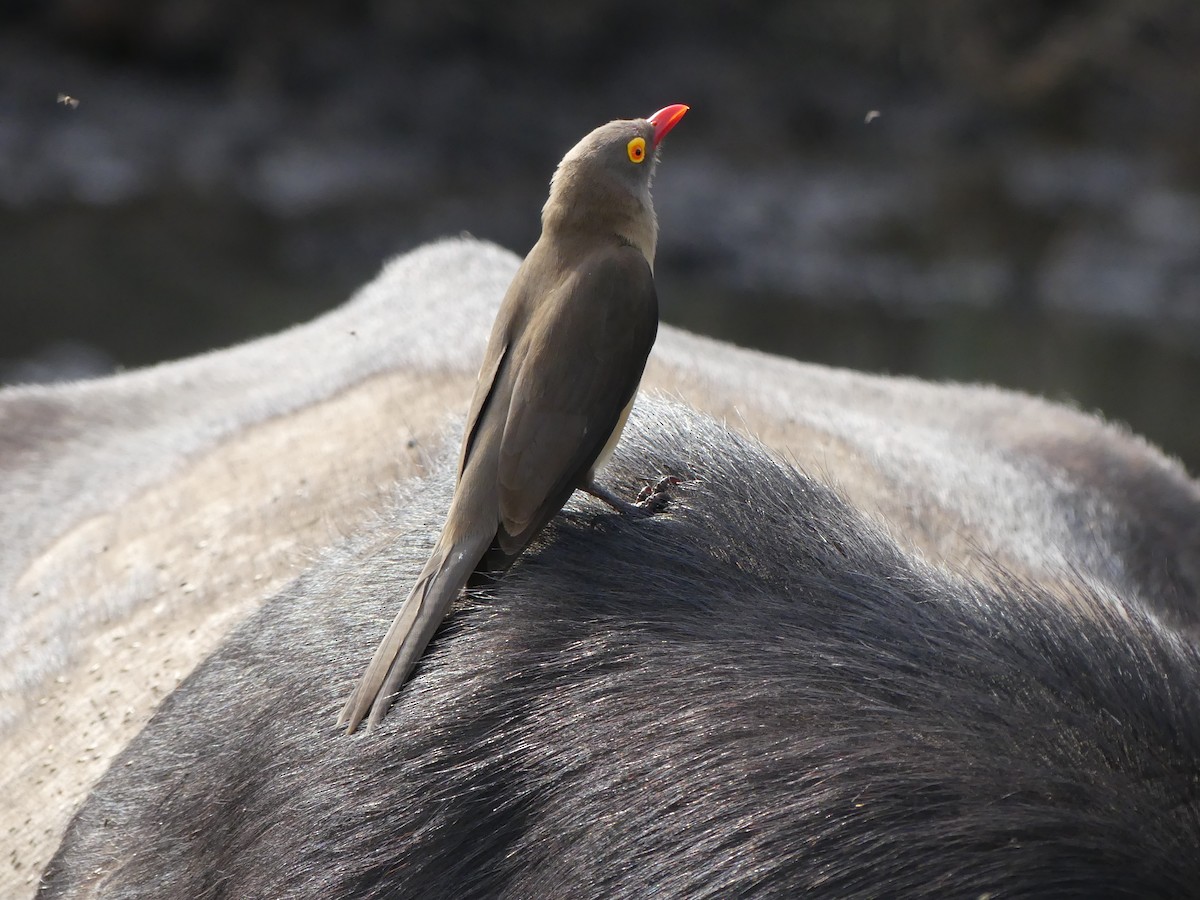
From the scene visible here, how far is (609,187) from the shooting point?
124cm

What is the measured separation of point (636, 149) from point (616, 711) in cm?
51

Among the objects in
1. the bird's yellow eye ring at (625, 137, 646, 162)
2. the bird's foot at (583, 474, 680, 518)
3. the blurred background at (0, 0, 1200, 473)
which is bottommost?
the bird's foot at (583, 474, 680, 518)

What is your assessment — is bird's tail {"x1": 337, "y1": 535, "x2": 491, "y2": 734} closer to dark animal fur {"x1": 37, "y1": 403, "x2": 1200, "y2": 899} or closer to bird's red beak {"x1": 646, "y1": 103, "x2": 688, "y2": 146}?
dark animal fur {"x1": 37, "y1": 403, "x2": 1200, "y2": 899}

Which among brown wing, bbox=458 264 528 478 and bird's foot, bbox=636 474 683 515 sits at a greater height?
brown wing, bbox=458 264 528 478

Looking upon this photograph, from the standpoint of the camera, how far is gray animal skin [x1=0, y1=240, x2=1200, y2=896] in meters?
1.04

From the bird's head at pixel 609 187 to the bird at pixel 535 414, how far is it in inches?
0.5

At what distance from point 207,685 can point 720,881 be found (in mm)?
718

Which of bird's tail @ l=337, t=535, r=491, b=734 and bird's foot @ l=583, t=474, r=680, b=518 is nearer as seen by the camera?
bird's tail @ l=337, t=535, r=491, b=734

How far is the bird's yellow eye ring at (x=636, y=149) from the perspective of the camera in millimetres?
1282

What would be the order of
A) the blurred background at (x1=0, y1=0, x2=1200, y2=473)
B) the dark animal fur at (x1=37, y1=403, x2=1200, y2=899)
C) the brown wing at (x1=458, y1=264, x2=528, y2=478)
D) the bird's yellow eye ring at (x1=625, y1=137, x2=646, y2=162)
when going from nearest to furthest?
the dark animal fur at (x1=37, y1=403, x2=1200, y2=899) → the brown wing at (x1=458, y1=264, x2=528, y2=478) → the bird's yellow eye ring at (x1=625, y1=137, x2=646, y2=162) → the blurred background at (x1=0, y1=0, x2=1200, y2=473)

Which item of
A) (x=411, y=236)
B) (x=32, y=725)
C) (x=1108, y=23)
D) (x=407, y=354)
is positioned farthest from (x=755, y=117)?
(x=32, y=725)

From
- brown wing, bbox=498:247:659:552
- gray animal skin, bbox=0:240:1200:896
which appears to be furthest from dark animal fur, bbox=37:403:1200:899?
brown wing, bbox=498:247:659:552

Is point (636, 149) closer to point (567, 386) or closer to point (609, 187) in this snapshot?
point (609, 187)

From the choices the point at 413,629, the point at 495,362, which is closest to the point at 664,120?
the point at 495,362
